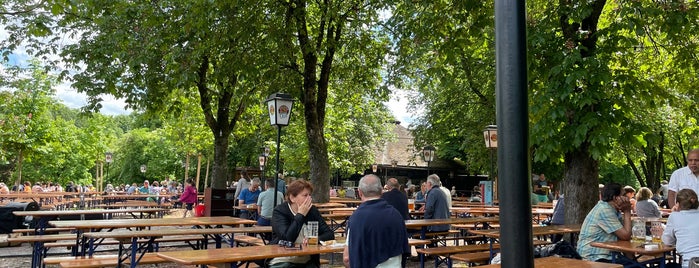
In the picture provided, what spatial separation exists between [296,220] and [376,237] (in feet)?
4.84

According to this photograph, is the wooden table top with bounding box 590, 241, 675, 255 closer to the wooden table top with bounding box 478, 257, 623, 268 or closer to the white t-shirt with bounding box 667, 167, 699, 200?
the wooden table top with bounding box 478, 257, 623, 268


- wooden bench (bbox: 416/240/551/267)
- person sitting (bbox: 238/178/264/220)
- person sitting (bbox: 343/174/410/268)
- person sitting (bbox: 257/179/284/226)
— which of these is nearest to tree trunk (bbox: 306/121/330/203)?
person sitting (bbox: 238/178/264/220)

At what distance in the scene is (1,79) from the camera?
20766 mm

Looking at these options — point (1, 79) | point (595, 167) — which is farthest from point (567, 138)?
point (1, 79)

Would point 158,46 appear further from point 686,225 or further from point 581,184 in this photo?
point 686,225

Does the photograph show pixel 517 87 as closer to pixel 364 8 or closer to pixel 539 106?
pixel 539 106

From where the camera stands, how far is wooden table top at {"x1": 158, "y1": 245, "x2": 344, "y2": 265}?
4.84 metres

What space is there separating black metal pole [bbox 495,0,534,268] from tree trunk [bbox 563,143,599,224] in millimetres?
8323

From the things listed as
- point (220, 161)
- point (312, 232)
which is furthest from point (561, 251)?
point (220, 161)

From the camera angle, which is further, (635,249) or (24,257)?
(24,257)

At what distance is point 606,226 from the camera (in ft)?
20.9

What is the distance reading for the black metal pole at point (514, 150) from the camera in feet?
6.28

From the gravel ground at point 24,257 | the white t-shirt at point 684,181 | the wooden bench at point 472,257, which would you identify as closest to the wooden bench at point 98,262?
the gravel ground at point 24,257

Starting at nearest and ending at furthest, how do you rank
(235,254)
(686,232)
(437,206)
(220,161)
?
(235,254) → (686,232) → (437,206) → (220,161)
